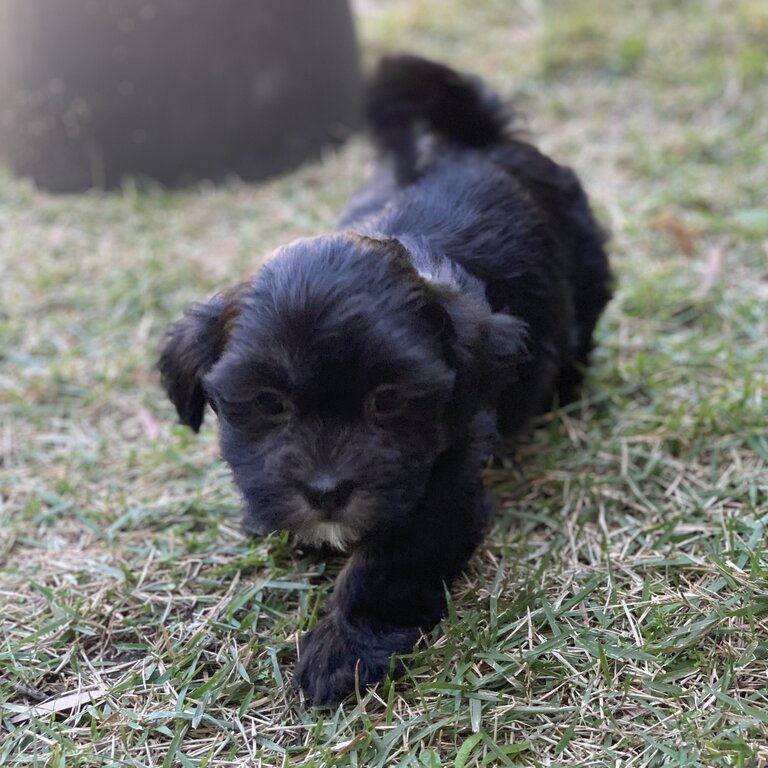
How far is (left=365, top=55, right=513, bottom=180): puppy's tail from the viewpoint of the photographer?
154 inches

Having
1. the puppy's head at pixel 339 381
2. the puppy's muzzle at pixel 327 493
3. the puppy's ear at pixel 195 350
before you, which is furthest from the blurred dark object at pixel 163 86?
the puppy's muzzle at pixel 327 493

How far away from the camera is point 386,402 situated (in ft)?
8.13

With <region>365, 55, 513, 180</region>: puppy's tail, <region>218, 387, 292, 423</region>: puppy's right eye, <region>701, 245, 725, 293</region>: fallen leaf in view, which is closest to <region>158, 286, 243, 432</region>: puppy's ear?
<region>218, 387, 292, 423</region>: puppy's right eye

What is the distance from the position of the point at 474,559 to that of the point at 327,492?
3.17 ft

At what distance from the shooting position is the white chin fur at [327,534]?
2537 mm

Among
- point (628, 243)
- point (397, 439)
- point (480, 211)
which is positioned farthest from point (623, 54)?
point (397, 439)

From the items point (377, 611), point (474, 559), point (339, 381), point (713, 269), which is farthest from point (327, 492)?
point (713, 269)

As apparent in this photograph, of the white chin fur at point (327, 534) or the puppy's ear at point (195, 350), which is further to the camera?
the puppy's ear at point (195, 350)

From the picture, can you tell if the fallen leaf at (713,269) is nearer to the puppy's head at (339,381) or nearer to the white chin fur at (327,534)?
the puppy's head at (339,381)

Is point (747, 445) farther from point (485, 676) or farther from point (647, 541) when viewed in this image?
point (485, 676)

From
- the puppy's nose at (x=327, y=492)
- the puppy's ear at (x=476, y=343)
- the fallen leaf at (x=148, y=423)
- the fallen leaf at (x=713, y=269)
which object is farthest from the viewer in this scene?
the fallen leaf at (x=713, y=269)

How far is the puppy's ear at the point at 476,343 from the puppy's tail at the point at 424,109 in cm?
123

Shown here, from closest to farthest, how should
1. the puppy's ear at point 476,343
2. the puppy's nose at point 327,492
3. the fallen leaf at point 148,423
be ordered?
the puppy's nose at point 327,492
the puppy's ear at point 476,343
the fallen leaf at point 148,423

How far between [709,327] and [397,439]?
7.97 feet
